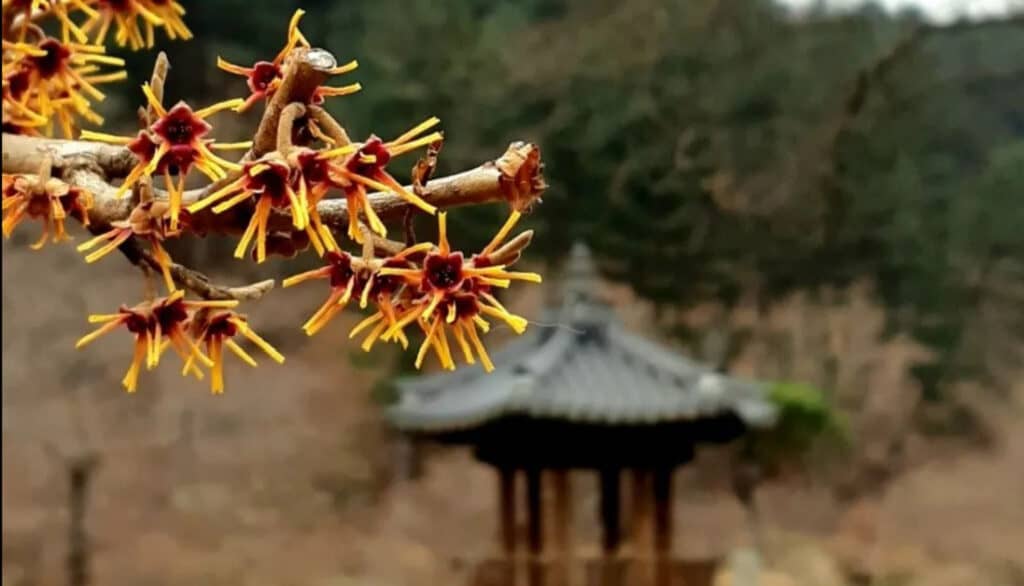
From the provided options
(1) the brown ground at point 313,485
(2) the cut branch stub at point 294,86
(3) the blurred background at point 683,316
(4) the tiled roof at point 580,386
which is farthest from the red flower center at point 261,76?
(1) the brown ground at point 313,485

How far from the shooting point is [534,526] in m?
1.35

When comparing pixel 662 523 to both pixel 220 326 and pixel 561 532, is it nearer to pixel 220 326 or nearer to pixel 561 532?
pixel 561 532

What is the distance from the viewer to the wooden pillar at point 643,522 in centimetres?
132

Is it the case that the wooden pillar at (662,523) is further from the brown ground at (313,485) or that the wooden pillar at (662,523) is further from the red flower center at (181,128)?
the red flower center at (181,128)

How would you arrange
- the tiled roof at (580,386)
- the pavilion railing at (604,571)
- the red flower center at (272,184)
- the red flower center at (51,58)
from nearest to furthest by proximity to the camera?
the red flower center at (272,184) → the red flower center at (51,58) → the tiled roof at (580,386) → the pavilion railing at (604,571)

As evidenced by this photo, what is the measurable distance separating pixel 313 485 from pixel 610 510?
84 cm

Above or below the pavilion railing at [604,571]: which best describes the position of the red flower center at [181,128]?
above

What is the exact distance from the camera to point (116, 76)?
0.38 m

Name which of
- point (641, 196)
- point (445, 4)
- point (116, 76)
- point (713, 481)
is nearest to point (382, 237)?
point (116, 76)

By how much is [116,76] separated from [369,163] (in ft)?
0.59

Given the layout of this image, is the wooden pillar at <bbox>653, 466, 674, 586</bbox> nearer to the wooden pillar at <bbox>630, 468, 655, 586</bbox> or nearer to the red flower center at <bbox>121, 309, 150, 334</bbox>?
the wooden pillar at <bbox>630, 468, 655, 586</bbox>

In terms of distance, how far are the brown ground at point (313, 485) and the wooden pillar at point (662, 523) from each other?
41cm

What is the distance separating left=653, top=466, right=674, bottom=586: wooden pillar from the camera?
132cm

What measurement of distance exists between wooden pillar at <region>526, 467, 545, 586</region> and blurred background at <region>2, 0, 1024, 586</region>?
0.19 metres
